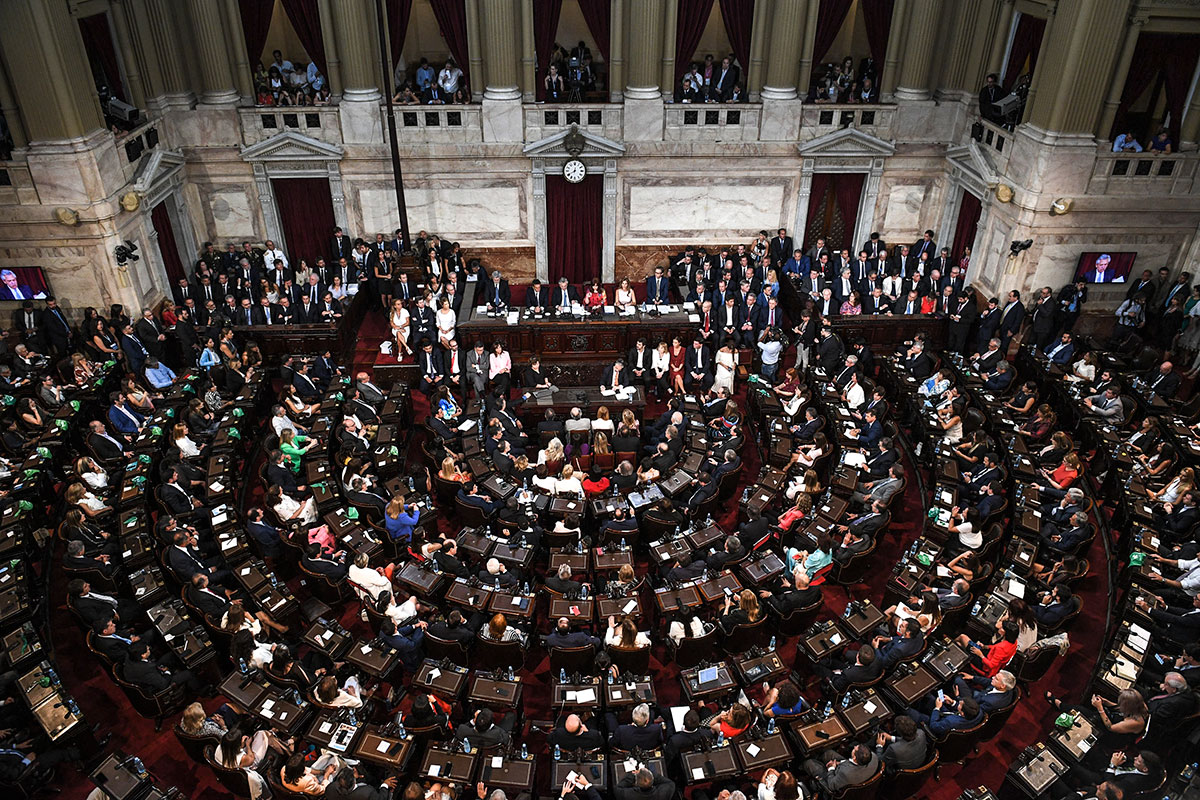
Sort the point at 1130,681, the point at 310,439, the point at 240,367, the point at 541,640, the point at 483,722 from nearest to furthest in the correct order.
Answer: the point at 483,722
the point at 1130,681
the point at 541,640
the point at 310,439
the point at 240,367

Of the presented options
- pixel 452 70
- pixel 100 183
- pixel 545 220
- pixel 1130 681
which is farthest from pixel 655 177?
pixel 1130 681

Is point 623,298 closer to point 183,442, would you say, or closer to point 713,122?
point 713,122

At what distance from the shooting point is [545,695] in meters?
11.5

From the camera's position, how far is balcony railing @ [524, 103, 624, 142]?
69.2 feet

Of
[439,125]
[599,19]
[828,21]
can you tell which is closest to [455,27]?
[439,125]

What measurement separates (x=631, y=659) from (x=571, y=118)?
15.0m

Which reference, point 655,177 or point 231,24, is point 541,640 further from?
point 231,24

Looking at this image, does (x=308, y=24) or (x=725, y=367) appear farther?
(x=308, y=24)

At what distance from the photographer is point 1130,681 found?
33.5 feet

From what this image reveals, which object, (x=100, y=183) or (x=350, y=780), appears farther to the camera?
(x=100, y=183)

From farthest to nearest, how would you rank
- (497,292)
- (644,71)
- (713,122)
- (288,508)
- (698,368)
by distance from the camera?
(713,122) < (644,71) < (497,292) < (698,368) < (288,508)

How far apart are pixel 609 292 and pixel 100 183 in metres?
12.5

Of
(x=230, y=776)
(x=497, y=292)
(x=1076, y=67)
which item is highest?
(x=1076, y=67)

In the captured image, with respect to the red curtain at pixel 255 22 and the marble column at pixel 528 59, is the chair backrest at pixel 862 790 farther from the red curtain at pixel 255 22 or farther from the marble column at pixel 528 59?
the red curtain at pixel 255 22
